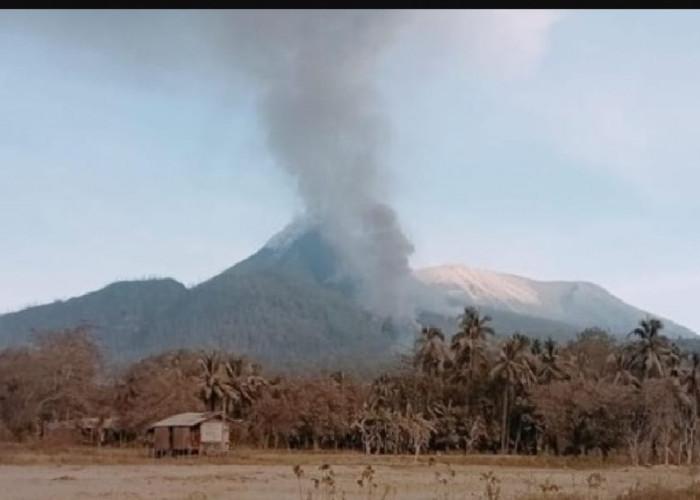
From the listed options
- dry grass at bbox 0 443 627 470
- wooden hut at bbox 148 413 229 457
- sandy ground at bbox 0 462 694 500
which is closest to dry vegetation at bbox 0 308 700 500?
dry grass at bbox 0 443 627 470

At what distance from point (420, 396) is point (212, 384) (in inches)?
455

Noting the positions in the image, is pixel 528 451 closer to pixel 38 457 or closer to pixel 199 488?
pixel 38 457

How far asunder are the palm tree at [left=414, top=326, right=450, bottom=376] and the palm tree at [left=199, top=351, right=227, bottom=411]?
11269mm

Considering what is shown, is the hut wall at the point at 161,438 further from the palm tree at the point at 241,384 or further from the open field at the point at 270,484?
the palm tree at the point at 241,384

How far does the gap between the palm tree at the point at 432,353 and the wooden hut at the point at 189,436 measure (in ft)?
46.7

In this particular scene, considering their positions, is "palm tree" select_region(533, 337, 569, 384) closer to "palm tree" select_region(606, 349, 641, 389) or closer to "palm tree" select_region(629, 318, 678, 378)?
"palm tree" select_region(606, 349, 641, 389)

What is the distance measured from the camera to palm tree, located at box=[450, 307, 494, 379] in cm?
4847

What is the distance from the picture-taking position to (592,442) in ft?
138

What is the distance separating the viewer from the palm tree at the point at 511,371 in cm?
4519

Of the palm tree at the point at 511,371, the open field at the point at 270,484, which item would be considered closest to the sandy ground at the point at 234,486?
the open field at the point at 270,484

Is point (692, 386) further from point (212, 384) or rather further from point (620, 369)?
point (212, 384)

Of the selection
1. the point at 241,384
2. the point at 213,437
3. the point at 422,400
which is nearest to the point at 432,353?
the point at 422,400
